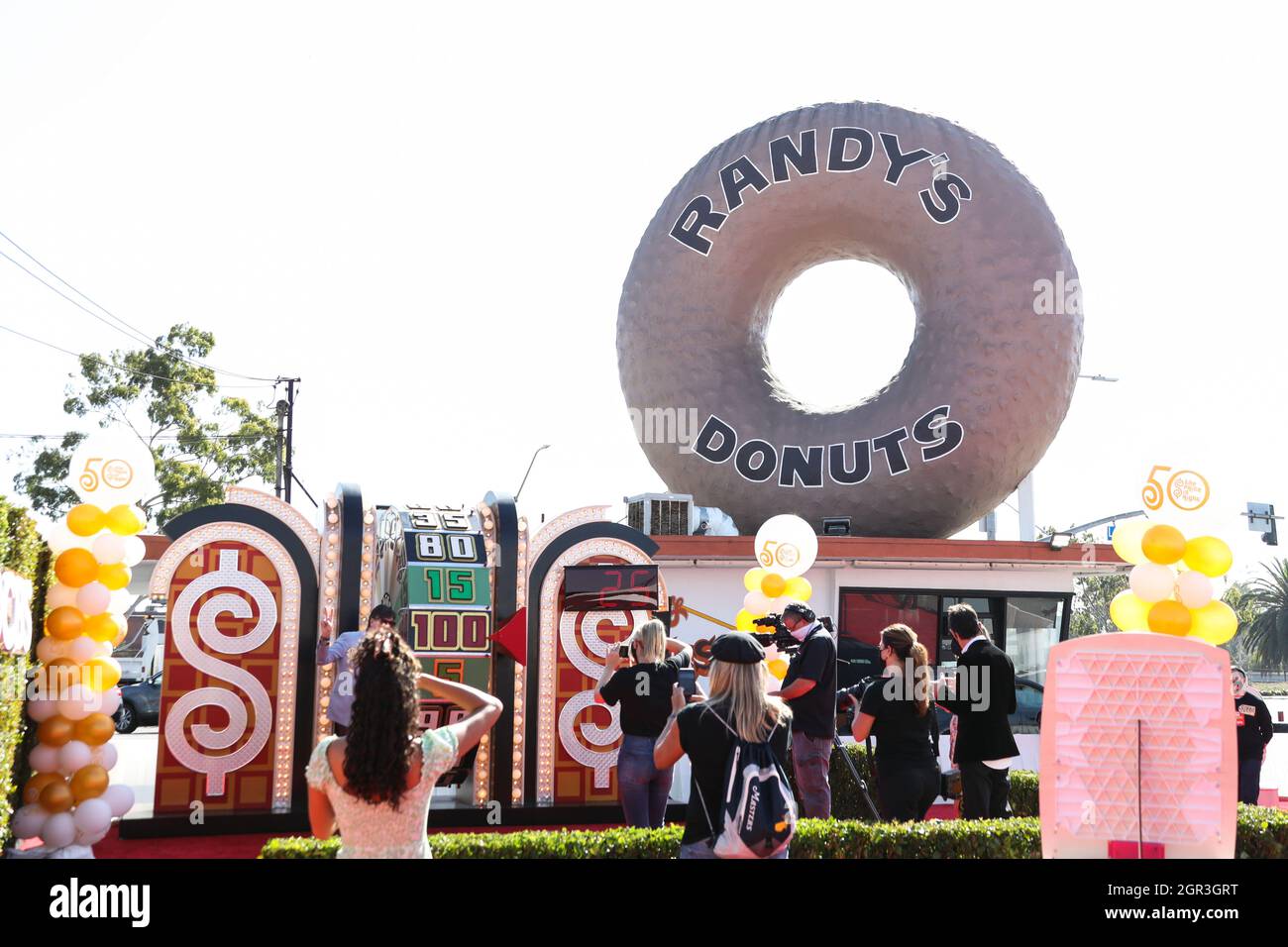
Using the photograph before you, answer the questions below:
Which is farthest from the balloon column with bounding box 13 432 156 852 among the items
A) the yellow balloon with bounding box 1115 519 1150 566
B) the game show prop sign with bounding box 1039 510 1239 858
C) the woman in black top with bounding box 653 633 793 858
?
the yellow balloon with bounding box 1115 519 1150 566

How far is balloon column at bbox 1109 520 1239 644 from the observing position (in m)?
6.64

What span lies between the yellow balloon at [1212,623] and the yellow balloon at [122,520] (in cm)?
628

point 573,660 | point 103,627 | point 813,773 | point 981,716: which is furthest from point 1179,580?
point 103,627

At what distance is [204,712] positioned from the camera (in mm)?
8906

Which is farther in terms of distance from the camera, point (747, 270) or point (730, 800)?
point (747, 270)

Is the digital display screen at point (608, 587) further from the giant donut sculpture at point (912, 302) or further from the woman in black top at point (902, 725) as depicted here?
the giant donut sculpture at point (912, 302)

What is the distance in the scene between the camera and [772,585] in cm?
984

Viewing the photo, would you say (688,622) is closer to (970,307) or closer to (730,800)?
(970,307)

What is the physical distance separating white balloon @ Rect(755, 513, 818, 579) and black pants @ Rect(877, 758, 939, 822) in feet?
11.1

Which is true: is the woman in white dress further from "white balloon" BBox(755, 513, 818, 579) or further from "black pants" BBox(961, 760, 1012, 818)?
"white balloon" BBox(755, 513, 818, 579)

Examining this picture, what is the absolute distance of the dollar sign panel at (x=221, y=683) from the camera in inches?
348
